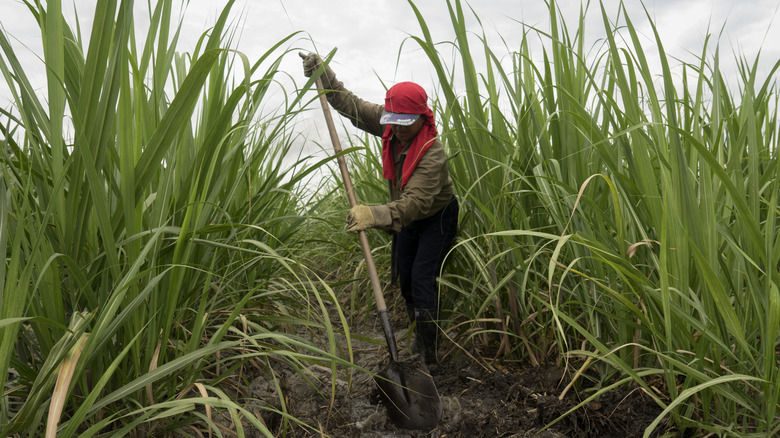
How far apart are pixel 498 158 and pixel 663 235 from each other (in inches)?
46.9

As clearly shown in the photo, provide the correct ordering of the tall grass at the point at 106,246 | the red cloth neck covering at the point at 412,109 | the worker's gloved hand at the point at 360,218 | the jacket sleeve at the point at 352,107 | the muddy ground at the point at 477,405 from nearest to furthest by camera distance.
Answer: the tall grass at the point at 106,246 → the muddy ground at the point at 477,405 → the worker's gloved hand at the point at 360,218 → the red cloth neck covering at the point at 412,109 → the jacket sleeve at the point at 352,107

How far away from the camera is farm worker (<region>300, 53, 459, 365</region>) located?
243 cm

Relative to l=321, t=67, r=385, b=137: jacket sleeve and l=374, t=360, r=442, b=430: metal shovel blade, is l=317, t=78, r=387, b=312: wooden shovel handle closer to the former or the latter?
l=374, t=360, r=442, b=430: metal shovel blade

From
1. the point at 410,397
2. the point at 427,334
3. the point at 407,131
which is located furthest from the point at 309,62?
the point at 410,397

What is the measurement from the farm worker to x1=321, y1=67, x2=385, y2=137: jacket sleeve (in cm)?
27

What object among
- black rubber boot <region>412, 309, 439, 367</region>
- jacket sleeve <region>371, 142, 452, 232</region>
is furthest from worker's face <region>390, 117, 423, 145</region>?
black rubber boot <region>412, 309, 439, 367</region>

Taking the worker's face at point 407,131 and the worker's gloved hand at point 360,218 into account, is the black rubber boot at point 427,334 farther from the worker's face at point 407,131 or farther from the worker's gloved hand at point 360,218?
the worker's face at point 407,131

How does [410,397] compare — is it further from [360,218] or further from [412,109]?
[412,109]

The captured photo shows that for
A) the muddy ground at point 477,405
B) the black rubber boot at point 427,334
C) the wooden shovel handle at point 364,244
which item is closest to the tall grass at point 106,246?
the muddy ground at point 477,405

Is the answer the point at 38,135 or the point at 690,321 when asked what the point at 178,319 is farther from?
the point at 690,321

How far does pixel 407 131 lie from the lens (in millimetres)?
2609

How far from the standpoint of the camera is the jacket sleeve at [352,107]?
10.3 feet

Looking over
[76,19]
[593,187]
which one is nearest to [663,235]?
[593,187]

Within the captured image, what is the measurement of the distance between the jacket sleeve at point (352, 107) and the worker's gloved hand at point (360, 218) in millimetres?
981
